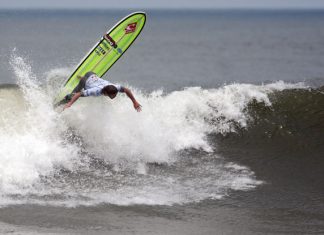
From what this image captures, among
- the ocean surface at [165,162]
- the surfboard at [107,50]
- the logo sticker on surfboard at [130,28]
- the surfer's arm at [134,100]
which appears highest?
the logo sticker on surfboard at [130,28]

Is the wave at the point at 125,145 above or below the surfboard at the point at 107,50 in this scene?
below

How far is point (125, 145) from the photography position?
10.1 m

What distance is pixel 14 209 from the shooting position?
7293mm

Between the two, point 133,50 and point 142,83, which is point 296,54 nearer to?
point 133,50

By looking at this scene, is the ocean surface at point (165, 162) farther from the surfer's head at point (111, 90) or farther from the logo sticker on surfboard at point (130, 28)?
the logo sticker on surfboard at point (130, 28)

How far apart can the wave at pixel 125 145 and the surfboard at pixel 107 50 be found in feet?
2.17

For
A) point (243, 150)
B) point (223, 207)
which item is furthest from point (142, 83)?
point (223, 207)

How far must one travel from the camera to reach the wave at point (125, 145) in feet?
27.2

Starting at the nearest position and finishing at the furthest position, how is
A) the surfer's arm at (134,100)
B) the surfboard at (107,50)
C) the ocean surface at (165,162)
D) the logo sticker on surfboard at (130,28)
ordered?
the ocean surface at (165,162)
the surfer's arm at (134,100)
the surfboard at (107,50)
the logo sticker on surfboard at (130,28)

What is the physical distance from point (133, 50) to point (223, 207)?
2761cm

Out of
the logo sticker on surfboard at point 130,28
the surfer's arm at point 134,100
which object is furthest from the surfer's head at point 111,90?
the logo sticker on surfboard at point 130,28

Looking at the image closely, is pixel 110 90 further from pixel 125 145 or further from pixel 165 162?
pixel 165 162

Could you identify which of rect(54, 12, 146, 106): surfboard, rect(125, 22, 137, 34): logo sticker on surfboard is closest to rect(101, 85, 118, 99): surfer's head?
rect(54, 12, 146, 106): surfboard

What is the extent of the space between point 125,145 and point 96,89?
131cm
